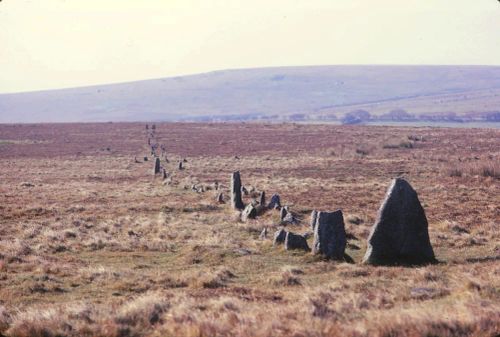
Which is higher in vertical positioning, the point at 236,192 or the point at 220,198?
the point at 236,192

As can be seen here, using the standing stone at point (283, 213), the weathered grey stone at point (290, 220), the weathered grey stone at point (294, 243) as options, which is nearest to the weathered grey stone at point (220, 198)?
the standing stone at point (283, 213)

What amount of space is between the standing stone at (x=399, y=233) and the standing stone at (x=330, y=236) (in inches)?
37.1

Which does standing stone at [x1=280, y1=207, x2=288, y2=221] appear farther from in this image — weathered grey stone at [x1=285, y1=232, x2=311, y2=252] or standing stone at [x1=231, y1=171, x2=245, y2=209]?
weathered grey stone at [x1=285, y1=232, x2=311, y2=252]

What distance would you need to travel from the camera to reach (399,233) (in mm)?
17469

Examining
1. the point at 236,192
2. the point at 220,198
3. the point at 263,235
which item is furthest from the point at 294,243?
the point at 220,198

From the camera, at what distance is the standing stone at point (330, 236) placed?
18.2 meters

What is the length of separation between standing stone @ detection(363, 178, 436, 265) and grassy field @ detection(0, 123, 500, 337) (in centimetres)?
76

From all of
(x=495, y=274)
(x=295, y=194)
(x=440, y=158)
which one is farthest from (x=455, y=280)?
(x=440, y=158)

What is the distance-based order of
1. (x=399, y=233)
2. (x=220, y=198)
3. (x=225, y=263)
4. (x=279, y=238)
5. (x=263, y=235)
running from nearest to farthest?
(x=399, y=233) → (x=225, y=263) → (x=279, y=238) → (x=263, y=235) → (x=220, y=198)

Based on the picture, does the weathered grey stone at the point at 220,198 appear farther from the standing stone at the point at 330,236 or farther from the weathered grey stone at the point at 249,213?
the standing stone at the point at 330,236

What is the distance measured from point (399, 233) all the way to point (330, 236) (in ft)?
6.34

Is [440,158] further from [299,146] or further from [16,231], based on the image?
[16,231]

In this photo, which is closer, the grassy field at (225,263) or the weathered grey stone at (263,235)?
the grassy field at (225,263)

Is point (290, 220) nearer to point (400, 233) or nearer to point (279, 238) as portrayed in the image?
point (279, 238)
